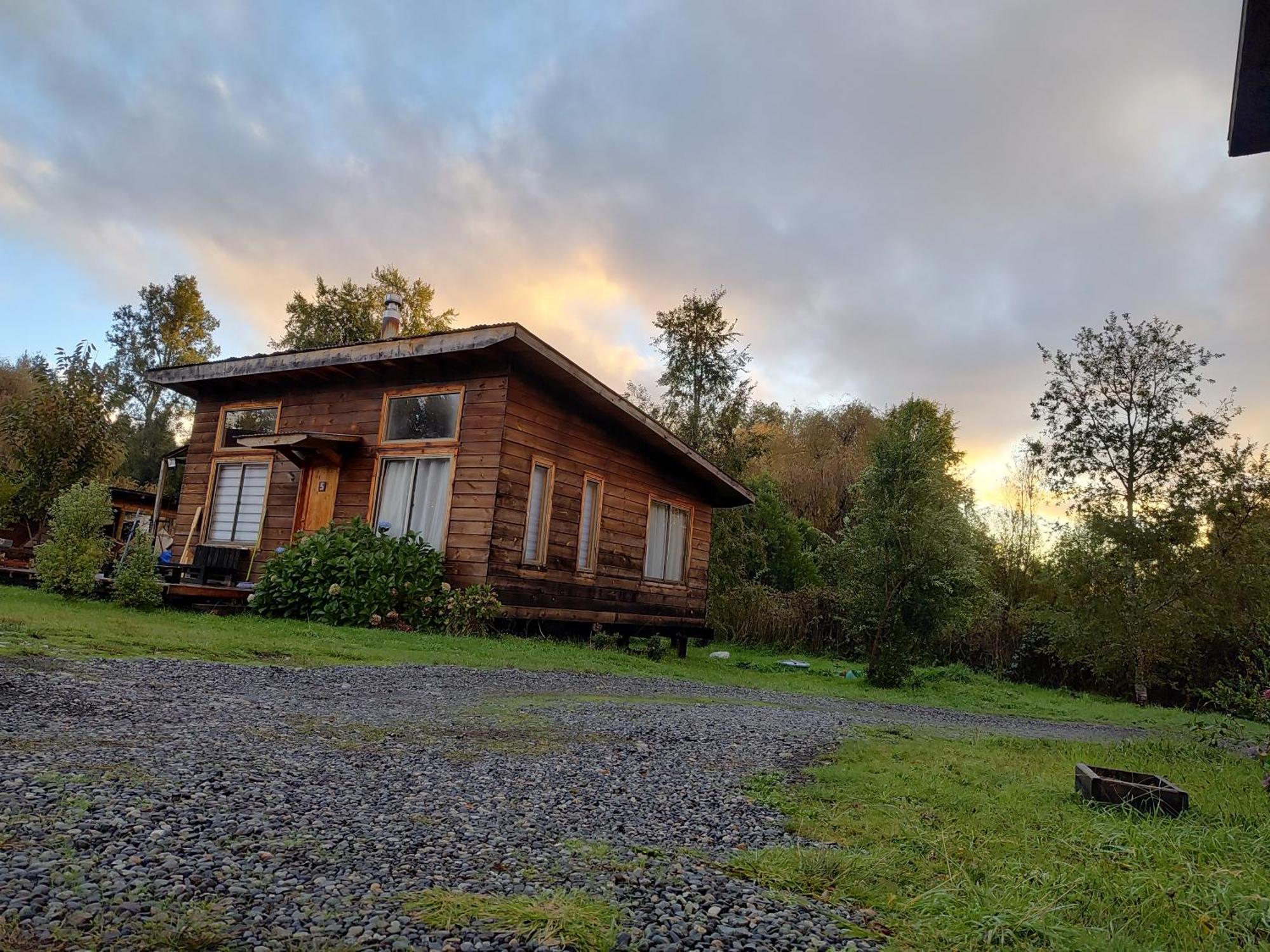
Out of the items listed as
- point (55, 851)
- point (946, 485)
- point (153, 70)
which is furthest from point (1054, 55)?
point (153, 70)

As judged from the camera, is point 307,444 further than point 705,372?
No

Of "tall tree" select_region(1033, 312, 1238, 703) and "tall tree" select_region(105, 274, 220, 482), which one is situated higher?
"tall tree" select_region(105, 274, 220, 482)

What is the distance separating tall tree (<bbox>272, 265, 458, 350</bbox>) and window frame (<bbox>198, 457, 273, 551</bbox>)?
1673 cm

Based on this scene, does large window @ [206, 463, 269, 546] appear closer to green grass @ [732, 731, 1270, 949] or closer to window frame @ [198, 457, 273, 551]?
window frame @ [198, 457, 273, 551]

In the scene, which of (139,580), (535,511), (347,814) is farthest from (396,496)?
(347,814)

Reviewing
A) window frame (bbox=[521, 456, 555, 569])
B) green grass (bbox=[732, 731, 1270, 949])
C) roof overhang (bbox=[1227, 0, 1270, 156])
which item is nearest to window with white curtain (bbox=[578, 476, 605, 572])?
window frame (bbox=[521, 456, 555, 569])

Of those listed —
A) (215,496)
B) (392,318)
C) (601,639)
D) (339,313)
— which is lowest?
(601,639)

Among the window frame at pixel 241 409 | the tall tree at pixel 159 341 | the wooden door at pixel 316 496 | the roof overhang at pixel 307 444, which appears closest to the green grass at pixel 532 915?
the roof overhang at pixel 307 444

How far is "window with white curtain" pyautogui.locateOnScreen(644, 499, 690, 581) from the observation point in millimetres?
14883

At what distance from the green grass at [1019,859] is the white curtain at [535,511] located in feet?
25.6

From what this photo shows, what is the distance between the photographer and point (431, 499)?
37.8ft

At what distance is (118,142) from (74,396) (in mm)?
7653

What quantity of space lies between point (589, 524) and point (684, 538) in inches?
136

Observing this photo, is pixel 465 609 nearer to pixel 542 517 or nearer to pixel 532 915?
pixel 542 517
